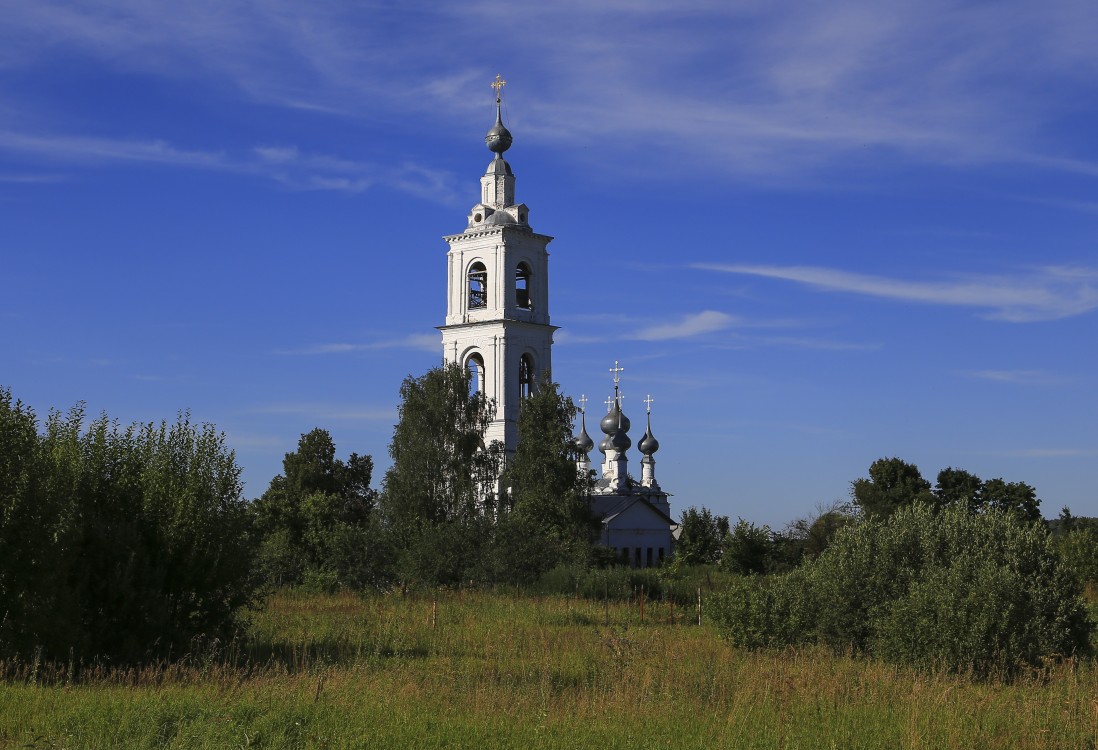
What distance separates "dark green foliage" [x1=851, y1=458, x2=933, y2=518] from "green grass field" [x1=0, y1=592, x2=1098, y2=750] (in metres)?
43.2

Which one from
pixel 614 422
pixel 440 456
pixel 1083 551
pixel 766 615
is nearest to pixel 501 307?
pixel 440 456

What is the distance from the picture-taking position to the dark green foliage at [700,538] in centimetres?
6994

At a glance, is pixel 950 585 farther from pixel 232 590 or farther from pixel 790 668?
pixel 232 590

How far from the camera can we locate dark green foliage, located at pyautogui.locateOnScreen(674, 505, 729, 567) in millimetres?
69938

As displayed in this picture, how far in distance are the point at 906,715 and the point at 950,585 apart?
643cm

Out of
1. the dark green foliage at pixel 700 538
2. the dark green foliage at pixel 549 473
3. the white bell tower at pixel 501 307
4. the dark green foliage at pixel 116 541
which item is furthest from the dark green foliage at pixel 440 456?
the dark green foliage at pixel 116 541

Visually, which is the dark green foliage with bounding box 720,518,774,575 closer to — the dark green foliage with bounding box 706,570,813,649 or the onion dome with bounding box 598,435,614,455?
the onion dome with bounding box 598,435,614,455

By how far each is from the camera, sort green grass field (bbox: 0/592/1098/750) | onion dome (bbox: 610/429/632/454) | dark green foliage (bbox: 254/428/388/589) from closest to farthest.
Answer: green grass field (bbox: 0/592/1098/750) → dark green foliage (bbox: 254/428/388/589) → onion dome (bbox: 610/429/632/454)

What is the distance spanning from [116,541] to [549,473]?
1338 inches

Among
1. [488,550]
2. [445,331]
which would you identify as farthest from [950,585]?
[445,331]

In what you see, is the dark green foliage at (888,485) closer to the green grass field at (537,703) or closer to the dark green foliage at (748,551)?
the dark green foliage at (748,551)

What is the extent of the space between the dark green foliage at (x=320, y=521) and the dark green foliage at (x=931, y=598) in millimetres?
11898

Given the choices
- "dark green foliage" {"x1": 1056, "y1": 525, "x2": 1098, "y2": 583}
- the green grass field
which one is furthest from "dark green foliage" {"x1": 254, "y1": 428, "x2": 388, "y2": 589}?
"dark green foliage" {"x1": 1056, "y1": 525, "x2": 1098, "y2": 583}

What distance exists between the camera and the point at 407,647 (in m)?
24.0
